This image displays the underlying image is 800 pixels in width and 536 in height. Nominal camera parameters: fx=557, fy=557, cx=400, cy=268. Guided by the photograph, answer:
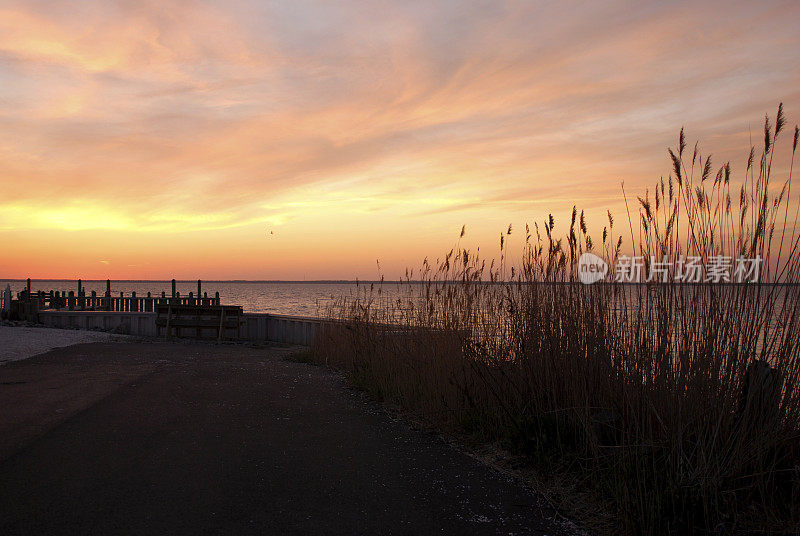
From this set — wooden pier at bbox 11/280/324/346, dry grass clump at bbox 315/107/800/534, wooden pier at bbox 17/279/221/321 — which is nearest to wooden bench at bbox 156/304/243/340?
wooden pier at bbox 11/280/324/346

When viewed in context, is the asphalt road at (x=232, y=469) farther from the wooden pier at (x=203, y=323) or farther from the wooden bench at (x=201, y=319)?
the wooden bench at (x=201, y=319)

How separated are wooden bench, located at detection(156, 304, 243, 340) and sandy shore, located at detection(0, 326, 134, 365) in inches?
44.3

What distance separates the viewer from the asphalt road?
10.7ft

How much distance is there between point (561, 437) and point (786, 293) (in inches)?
70.2

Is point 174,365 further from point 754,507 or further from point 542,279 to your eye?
point 754,507

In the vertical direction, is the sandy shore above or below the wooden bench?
below

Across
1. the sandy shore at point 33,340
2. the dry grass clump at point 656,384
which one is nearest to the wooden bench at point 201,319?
the sandy shore at point 33,340

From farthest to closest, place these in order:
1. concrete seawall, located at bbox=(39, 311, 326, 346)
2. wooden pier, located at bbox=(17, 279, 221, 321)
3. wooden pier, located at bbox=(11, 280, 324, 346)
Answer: wooden pier, located at bbox=(17, 279, 221, 321)
wooden pier, located at bbox=(11, 280, 324, 346)
concrete seawall, located at bbox=(39, 311, 326, 346)

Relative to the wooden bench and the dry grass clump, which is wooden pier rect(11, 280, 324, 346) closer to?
the wooden bench

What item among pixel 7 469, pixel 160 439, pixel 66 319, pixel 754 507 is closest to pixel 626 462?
pixel 754 507

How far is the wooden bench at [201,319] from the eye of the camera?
15930mm

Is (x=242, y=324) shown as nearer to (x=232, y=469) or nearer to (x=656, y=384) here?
(x=232, y=469)

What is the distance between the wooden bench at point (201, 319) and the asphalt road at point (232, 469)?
846cm

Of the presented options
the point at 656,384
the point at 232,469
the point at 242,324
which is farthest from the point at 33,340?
the point at 656,384
